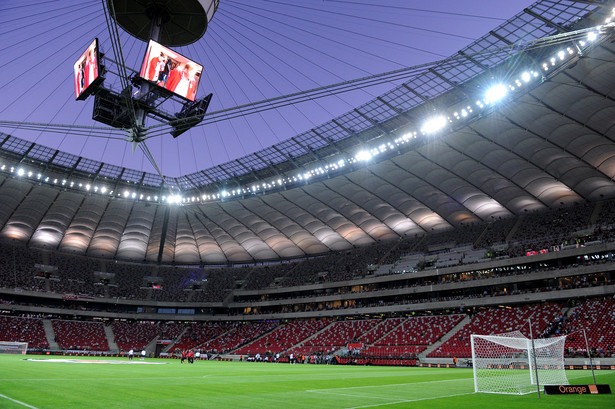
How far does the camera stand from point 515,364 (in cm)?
3291

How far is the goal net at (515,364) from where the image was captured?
1673cm

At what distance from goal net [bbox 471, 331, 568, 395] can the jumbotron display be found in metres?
21.1

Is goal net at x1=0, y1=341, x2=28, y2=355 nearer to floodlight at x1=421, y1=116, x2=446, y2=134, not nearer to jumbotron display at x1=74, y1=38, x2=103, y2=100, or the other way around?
jumbotron display at x1=74, y1=38, x2=103, y2=100

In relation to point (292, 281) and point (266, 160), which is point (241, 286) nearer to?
point (292, 281)

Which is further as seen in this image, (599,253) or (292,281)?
(292,281)

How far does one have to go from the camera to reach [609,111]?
37.7 metres

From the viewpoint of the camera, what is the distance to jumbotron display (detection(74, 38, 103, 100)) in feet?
64.9

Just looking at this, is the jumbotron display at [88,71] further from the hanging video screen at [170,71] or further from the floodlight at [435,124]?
the floodlight at [435,124]

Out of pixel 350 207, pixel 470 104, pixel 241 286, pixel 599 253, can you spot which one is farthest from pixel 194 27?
pixel 241 286

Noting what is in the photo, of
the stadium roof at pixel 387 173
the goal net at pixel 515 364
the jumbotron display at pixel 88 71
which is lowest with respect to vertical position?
the goal net at pixel 515 364

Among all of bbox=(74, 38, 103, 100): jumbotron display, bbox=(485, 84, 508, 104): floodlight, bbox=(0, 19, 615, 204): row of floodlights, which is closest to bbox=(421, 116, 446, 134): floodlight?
bbox=(0, 19, 615, 204): row of floodlights

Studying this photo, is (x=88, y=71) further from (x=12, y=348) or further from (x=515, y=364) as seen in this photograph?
(x=12, y=348)

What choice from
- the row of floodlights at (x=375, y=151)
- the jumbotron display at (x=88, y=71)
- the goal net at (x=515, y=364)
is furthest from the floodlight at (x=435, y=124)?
the jumbotron display at (x=88, y=71)

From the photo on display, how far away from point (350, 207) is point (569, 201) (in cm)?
2936
